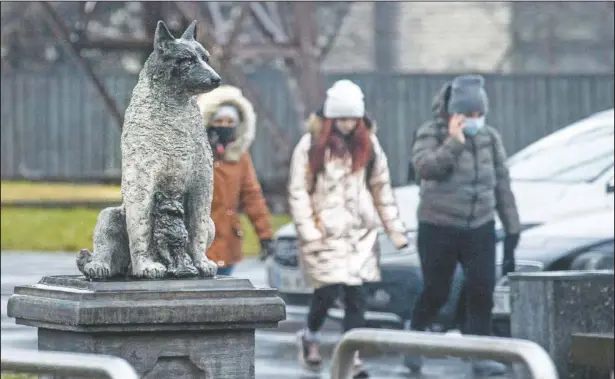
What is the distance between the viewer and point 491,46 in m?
42.5

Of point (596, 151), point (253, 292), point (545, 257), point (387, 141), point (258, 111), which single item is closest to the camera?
point (253, 292)

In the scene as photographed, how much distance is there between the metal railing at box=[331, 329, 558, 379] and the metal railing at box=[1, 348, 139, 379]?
0.81m

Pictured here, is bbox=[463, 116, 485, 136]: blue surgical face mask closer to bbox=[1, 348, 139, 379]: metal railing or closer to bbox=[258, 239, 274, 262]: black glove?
bbox=[258, 239, 274, 262]: black glove

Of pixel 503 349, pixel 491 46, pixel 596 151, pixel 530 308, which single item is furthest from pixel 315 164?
pixel 491 46

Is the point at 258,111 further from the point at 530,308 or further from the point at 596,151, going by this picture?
the point at 530,308

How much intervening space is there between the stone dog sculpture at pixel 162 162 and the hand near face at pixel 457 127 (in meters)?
4.32

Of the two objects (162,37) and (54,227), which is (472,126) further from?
(54,227)

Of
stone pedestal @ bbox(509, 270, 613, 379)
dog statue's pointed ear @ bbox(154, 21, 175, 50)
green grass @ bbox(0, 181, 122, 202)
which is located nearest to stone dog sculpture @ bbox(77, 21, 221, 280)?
dog statue's pointed ear @ bbox(154, 21, 175, 50)

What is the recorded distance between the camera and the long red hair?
11.2m

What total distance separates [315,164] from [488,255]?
1.21 meters

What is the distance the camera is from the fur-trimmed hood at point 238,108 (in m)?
11.3

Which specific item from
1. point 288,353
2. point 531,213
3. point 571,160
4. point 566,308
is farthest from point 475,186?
point 571,160

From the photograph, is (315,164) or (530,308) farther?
(315,164)

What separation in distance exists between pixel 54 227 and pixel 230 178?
13162 millimetres
